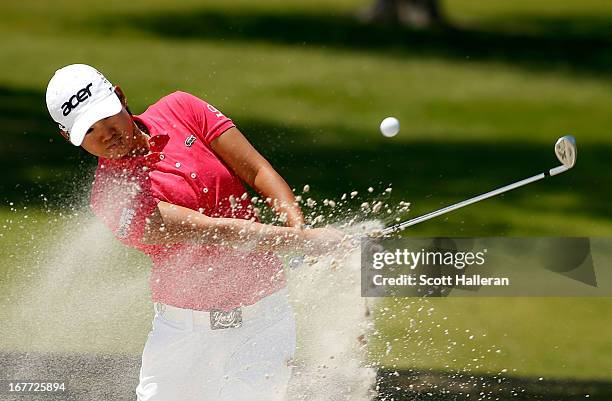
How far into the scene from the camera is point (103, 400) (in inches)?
224

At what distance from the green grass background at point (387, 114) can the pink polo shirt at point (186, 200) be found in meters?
1.59

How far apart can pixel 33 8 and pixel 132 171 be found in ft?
60.9

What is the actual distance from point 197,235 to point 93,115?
20.3 inches

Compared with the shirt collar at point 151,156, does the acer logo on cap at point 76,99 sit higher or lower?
higher

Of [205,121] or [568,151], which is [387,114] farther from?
[205,121]

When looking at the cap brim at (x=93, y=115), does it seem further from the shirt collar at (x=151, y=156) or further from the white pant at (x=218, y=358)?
the white pant at (x=218, y=358)

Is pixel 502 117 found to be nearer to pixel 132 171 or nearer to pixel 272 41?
pixel 272 41

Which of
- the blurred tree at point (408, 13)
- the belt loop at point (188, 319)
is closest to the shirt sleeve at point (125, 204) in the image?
the belt loop at point (188, 319)

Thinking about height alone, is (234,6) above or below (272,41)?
above

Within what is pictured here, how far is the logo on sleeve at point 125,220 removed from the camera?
4.14 m

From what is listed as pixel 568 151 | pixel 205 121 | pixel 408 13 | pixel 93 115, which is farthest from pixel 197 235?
pixel 408 13

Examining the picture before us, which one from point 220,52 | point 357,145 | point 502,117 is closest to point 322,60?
point 220,52

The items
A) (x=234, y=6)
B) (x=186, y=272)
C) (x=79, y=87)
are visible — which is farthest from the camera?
(x=234, y=6)

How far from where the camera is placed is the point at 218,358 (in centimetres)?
430
